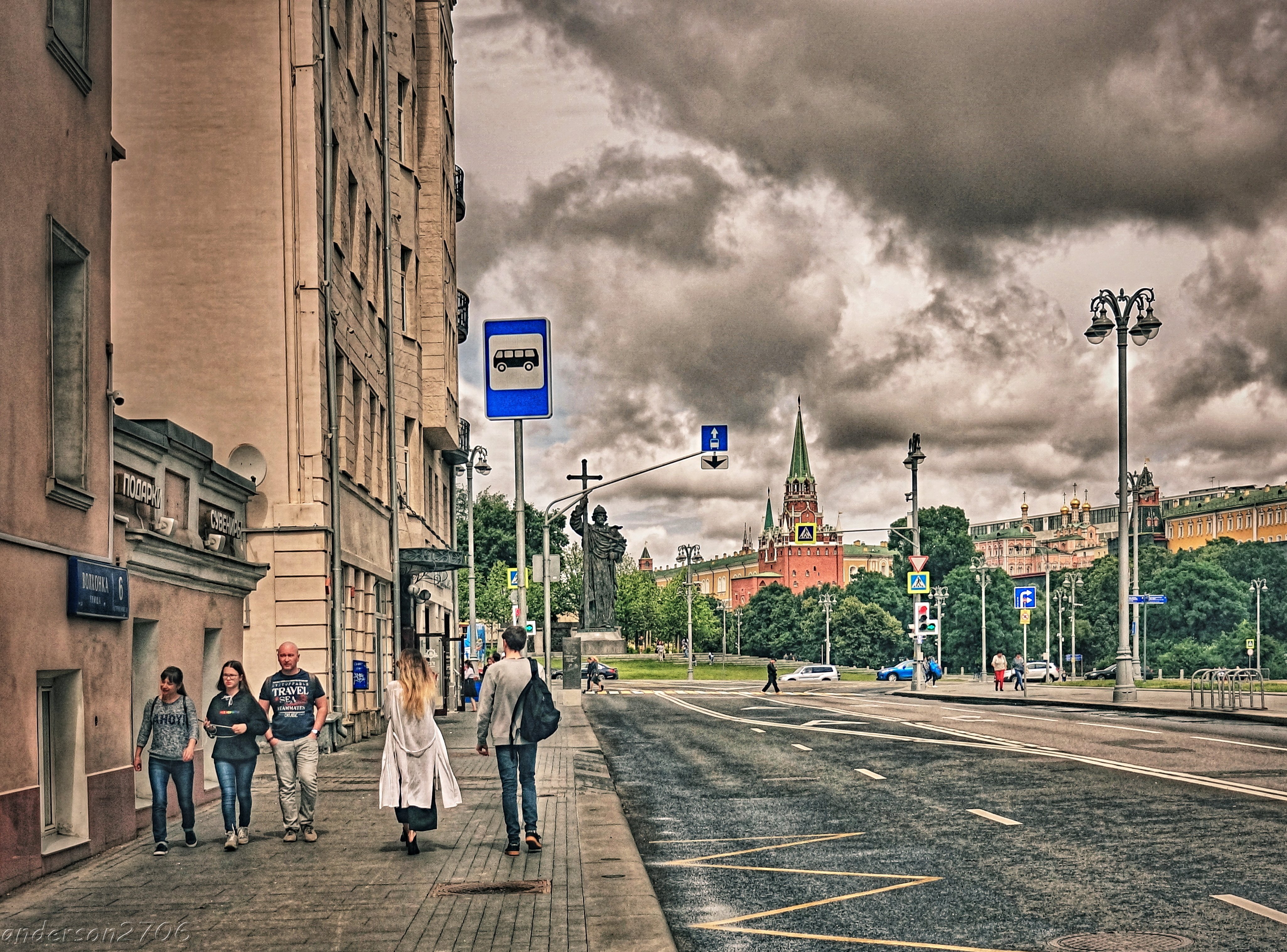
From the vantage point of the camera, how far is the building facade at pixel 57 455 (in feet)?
34.3

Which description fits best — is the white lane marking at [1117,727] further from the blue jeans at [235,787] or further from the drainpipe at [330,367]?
the blue jeans at [235,787]

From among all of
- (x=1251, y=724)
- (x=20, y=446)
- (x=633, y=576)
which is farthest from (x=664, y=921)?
(x=633, y=576)

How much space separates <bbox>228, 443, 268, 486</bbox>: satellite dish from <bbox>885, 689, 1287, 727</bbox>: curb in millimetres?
19744

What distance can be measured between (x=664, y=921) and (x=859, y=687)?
213 ft

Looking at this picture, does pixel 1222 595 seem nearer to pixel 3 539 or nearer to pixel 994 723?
pixel 994 723

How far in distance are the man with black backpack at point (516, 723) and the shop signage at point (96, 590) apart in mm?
3272

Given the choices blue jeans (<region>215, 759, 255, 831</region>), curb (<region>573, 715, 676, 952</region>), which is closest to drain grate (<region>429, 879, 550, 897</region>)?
curb (<region>573, 715, 676, 952</region>)

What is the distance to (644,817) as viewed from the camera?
14.6 metres

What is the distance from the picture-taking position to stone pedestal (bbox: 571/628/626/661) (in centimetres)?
8444

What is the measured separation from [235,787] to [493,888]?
380cm

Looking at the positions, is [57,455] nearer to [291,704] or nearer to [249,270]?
[291,704]

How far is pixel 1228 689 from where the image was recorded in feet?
127

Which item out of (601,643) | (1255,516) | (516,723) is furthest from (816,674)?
(1255,516)

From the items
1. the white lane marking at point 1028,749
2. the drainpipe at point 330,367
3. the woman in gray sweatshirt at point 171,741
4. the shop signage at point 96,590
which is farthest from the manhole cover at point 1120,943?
A: the drainpipe at point 330,367
